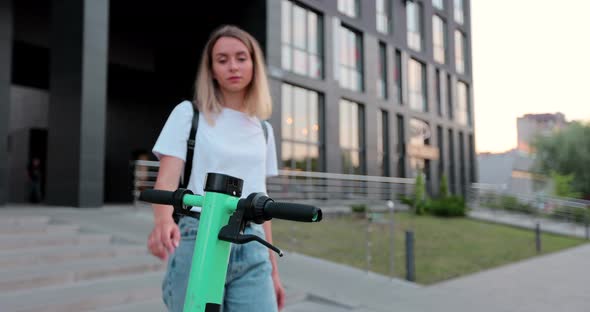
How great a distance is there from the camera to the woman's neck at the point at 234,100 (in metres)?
1.96

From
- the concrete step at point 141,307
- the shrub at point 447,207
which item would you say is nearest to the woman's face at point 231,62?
the concrete step at point 141,307

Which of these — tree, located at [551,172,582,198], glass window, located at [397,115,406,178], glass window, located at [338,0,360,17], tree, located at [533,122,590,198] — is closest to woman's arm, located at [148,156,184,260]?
glass window, located at [338,0,360,17]

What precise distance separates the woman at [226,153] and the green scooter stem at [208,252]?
18.0 inches

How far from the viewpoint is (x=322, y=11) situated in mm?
18047

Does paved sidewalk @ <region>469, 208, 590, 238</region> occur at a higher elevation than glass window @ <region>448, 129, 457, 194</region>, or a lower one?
lower

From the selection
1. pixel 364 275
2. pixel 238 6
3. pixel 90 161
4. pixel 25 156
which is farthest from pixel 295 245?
pixel 25 156

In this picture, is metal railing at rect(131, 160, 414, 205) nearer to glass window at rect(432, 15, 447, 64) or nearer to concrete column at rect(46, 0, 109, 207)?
concrete column at rect(46, 0, 109, 207)

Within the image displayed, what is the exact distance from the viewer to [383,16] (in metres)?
22.4

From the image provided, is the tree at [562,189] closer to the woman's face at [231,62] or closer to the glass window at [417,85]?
the glass window at [417,85]

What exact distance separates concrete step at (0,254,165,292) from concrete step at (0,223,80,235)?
1.26 meters

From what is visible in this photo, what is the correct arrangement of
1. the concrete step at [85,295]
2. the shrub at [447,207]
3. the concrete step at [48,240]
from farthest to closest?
the shrub at [447,207] → the concrete step at [48,240] → the concrete step at [85,295]

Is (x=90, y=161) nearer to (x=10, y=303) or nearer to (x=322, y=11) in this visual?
(x=10, y=303)

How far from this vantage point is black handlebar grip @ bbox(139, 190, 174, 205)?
1295 mm

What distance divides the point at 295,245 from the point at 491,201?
1573 cm
